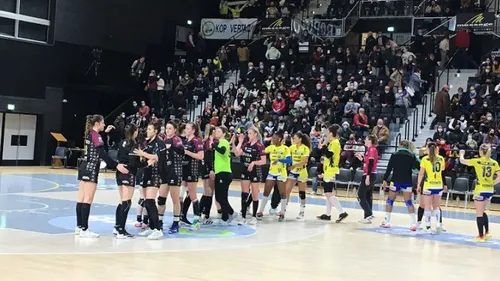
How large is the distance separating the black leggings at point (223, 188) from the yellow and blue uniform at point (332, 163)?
2762mm

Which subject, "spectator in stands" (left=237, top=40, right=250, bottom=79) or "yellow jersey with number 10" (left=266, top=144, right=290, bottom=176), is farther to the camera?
"spectator in stands" (left=237, top=40, right=250, bottom=79)

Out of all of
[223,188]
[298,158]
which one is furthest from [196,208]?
[298,158]

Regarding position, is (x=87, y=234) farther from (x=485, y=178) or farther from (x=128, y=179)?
(x=485, y=178)

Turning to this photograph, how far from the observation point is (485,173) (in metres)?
13.6

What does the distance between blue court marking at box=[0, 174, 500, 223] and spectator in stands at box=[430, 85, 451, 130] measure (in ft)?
20.2

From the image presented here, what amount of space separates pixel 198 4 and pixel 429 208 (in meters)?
26.1

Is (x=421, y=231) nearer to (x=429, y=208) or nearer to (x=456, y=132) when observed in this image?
(x=429, y=208)

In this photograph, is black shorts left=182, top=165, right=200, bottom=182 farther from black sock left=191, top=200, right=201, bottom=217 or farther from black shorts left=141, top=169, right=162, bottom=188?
black shorts left=141, top=169, right=162, bottom=188

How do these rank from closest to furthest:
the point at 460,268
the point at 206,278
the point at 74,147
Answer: the point at 206,278 < the point at 460,268 < the point at 74,147

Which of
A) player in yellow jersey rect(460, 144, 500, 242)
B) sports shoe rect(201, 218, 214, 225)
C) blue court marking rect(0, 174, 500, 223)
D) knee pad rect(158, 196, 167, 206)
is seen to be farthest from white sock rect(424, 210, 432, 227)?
knee pad rect(158, 196, 167, 206)

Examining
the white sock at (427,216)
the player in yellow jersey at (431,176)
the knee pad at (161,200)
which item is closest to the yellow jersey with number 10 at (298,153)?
the player in yellow jersey at (431,176)

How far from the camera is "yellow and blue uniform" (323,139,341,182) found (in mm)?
15875

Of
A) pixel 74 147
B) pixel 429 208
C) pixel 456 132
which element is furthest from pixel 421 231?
pixel 74 147

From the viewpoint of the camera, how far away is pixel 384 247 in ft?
40.5
